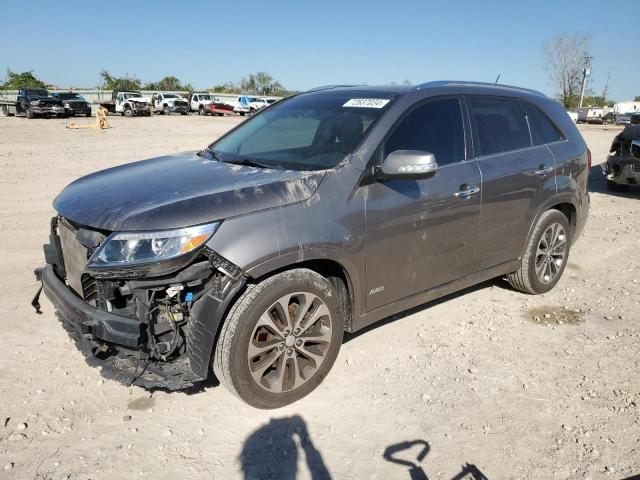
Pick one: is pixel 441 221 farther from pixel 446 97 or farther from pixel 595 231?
pixel 595 231

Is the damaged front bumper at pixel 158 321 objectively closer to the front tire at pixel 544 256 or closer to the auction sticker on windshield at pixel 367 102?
the auction sticker on windshield at pixel 367 102

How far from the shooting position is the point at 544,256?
15.9 feet

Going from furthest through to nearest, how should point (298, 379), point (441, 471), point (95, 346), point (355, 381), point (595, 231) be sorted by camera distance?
point (595, 231) → point (355, 381) → point (298, 379) → point (95, 346) → point (441, 471)

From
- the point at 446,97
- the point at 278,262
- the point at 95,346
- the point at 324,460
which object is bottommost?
the point at 324,460

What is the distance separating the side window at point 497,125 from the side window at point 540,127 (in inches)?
3.6

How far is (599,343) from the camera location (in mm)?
4031

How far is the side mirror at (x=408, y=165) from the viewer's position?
313cm

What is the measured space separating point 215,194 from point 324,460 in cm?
153

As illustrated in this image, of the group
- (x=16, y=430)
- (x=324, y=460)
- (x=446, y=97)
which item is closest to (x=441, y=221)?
(x=446, y=97)

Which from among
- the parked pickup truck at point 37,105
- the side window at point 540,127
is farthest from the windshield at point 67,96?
the side window at point 540,127

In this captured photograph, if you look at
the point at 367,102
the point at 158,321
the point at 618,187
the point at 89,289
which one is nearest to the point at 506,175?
the point at 367,102

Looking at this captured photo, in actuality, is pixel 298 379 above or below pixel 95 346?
below

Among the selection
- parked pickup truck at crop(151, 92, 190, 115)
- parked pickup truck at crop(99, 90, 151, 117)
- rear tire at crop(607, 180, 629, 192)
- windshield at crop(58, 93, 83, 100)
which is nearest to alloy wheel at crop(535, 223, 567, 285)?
rear tire at crop(607, 180, 629, 192)

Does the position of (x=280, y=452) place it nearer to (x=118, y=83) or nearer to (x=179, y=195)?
(x=179, y=195)
